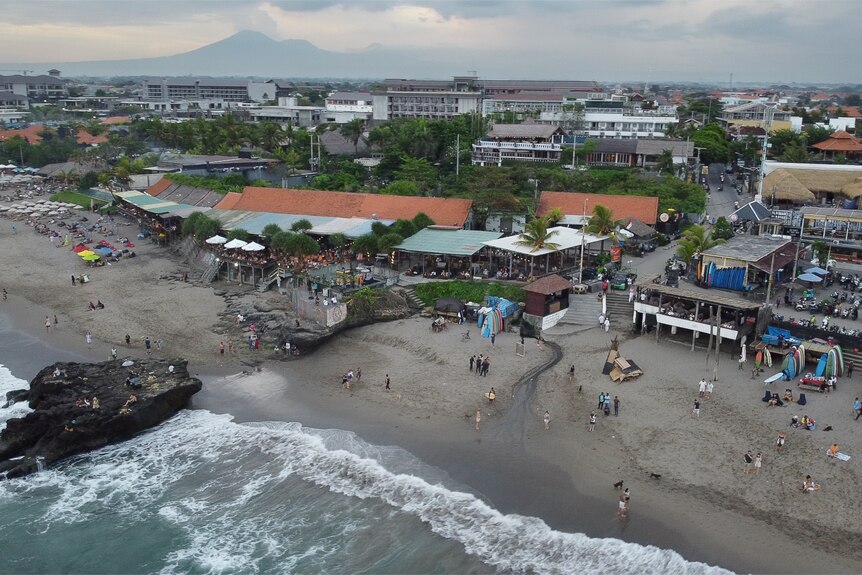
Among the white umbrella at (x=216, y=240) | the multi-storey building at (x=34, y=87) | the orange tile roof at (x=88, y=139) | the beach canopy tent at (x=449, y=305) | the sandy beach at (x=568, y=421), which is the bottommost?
the sandy beach at (x=568, y=421)

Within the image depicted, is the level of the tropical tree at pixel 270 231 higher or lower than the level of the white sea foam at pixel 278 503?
higher

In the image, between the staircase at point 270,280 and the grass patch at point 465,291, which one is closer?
the grass patch at point 465,291

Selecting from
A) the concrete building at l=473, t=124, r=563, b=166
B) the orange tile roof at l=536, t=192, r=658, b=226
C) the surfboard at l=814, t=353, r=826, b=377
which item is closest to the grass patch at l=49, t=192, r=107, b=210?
the concrete building at l=473, t=124, r=563, b=166

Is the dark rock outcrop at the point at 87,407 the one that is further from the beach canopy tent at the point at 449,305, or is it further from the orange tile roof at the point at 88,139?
the orange tile roof at the point at 88,139

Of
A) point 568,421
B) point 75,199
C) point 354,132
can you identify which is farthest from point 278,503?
point 75,199

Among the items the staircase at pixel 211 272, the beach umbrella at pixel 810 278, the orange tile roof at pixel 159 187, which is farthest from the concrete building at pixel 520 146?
the beach umbrella at pixel 810 278

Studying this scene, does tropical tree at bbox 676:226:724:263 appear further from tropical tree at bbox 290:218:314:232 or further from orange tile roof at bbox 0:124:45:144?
orange tile roof at bbox 0:124:45:144

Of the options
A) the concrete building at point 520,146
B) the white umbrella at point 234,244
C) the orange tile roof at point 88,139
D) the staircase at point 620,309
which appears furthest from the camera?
the orange tile roof at point 88,139
